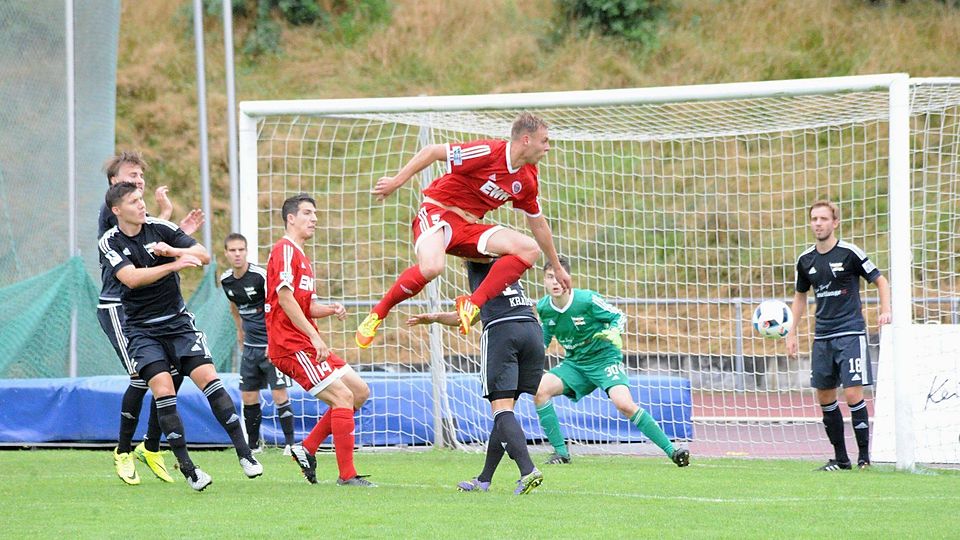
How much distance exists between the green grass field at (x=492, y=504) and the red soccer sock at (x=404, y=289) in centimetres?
120

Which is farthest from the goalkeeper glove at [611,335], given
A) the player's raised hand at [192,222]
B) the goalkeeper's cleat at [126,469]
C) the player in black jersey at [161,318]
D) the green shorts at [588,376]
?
the goalkeeper's cleat at [126,469]

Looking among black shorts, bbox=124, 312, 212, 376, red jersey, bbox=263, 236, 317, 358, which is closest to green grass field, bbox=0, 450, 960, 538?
A: black shorts, bbox=124, 312, 212, 376

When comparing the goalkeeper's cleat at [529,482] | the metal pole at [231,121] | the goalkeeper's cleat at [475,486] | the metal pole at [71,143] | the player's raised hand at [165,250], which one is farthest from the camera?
the metal pole at [231,121]

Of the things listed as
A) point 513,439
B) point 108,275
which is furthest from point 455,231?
point 108,275

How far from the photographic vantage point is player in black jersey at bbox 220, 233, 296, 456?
11.4 meters

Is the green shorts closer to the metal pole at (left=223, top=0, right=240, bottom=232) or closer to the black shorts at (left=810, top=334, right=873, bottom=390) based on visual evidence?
the black shorts at (left=810, top=334, right=873, bottom=390)

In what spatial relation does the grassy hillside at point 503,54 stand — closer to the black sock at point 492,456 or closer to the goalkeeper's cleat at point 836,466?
the goalkeeper's cleat at point 836,466

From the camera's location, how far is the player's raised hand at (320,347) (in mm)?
8062

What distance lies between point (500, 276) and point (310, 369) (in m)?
1.52

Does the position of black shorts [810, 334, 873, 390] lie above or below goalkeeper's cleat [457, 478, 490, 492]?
above

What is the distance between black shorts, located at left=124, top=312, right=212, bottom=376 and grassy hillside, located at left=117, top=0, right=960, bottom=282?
19.0 metres

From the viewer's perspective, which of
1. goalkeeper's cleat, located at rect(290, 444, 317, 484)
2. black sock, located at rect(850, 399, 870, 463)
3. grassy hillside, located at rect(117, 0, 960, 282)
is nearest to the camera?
goalkeeper's cleat, located at rect(290, 444, 317, 484)

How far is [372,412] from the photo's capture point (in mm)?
12461

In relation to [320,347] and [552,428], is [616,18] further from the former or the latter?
[320,347]
